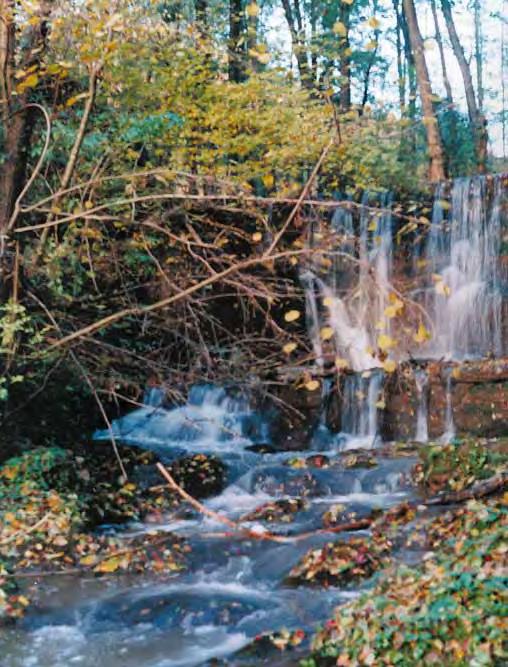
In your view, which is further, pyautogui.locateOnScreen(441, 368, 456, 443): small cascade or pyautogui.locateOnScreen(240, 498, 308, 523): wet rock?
pyautogui.locateOnScreen(441, 368, 456, 443): small cascade

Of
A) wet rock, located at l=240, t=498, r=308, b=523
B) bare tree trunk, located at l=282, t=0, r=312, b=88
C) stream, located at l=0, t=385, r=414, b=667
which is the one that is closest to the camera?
stream, located at l=0, t=385, r=414, b=667

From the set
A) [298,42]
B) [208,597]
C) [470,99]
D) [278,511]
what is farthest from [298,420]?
[470,99]

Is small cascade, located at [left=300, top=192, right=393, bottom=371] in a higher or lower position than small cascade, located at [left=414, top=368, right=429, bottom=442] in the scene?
higher

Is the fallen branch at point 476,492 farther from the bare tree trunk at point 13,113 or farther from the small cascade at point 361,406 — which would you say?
the bare tree trunk at point 13,113

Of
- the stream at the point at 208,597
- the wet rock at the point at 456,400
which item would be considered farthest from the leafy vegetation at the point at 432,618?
the wet rock at the point at 456,400

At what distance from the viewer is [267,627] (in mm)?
6391

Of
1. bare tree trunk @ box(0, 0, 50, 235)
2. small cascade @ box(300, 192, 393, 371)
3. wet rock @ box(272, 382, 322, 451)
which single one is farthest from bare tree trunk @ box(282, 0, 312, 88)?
bare tree trunk @ box(0, 0, 50, 235)

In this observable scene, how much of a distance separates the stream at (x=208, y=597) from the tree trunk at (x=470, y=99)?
43.7ft

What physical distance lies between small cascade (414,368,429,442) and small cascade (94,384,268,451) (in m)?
2.55

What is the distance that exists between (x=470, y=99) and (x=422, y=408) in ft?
55.5

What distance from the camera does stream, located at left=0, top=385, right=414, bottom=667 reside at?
6.15 meters

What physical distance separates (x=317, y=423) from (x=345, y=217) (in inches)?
228

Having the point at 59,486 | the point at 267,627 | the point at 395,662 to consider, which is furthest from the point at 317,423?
the point at 395,662

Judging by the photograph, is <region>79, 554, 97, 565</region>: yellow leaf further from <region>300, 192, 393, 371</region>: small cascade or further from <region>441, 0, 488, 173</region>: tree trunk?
<region>441, 0, 488, 173</region>: tree trunk
